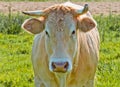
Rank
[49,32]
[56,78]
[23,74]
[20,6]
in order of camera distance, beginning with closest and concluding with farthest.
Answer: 1. [49,32]
2. [56,78]
3. [23,74]
4. [20,6]

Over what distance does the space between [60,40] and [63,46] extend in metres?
0.09

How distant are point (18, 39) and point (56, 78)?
19.1 ft

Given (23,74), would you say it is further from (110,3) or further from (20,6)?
(110,3)

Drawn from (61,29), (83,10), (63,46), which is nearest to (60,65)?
(63,46)

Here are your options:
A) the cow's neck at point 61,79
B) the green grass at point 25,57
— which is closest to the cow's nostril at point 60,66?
the cow's neck at point 61,79

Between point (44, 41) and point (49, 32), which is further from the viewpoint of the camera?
point (44, 41)

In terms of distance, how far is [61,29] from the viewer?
20.9 ft

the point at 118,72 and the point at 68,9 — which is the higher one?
the point at 68,9

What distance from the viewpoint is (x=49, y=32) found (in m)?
6.44

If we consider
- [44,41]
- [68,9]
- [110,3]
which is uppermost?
[68,9]

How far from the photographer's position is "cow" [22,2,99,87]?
6324mm

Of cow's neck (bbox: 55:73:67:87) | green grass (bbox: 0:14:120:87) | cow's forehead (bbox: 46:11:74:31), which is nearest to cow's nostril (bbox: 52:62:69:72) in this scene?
cow's forehead (bbox: 46:11:74:31)

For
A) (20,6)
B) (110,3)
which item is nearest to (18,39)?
(20,6)

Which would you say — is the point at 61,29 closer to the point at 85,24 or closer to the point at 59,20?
the point at 59,20
